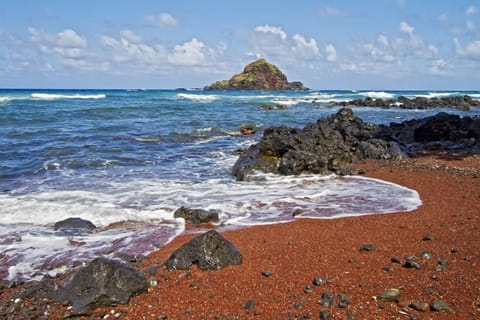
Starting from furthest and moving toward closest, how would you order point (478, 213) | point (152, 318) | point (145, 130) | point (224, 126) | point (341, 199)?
point (224, 126) < point (145, 130) < point (341, 199) < point (478, 213) < point (152, 318)

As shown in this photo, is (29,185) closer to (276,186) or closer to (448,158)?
(276,186)

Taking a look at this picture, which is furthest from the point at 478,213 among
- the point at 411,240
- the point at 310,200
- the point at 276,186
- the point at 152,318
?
the point at 152,318

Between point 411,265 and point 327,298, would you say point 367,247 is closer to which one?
point 411,265

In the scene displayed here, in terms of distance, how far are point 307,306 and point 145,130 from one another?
21.5 metres

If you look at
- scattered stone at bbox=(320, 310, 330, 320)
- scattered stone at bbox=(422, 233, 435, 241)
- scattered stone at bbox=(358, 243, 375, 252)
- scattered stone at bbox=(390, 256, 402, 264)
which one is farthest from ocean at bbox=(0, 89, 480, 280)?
scattered stone at bbox=(320, 310, 330, 320)

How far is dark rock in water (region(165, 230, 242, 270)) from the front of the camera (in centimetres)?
566

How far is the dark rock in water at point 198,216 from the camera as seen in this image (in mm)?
8164

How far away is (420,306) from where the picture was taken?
4336 mm

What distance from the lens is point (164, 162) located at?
15.3 metres

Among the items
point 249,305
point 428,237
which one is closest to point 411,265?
point 428,237

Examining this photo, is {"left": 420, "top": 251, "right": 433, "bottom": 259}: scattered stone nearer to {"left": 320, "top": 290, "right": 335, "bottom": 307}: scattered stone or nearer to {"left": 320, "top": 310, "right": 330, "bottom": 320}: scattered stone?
{"left": 320, "top": 290, "right": 335, "bottom": 307}: scattered stone

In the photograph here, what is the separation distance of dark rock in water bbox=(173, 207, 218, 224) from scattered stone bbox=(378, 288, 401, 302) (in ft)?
13.7

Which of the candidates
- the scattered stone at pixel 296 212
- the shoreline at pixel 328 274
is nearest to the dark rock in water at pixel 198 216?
the shoreline at pixel 328 274

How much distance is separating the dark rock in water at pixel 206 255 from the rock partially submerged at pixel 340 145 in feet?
21.0
